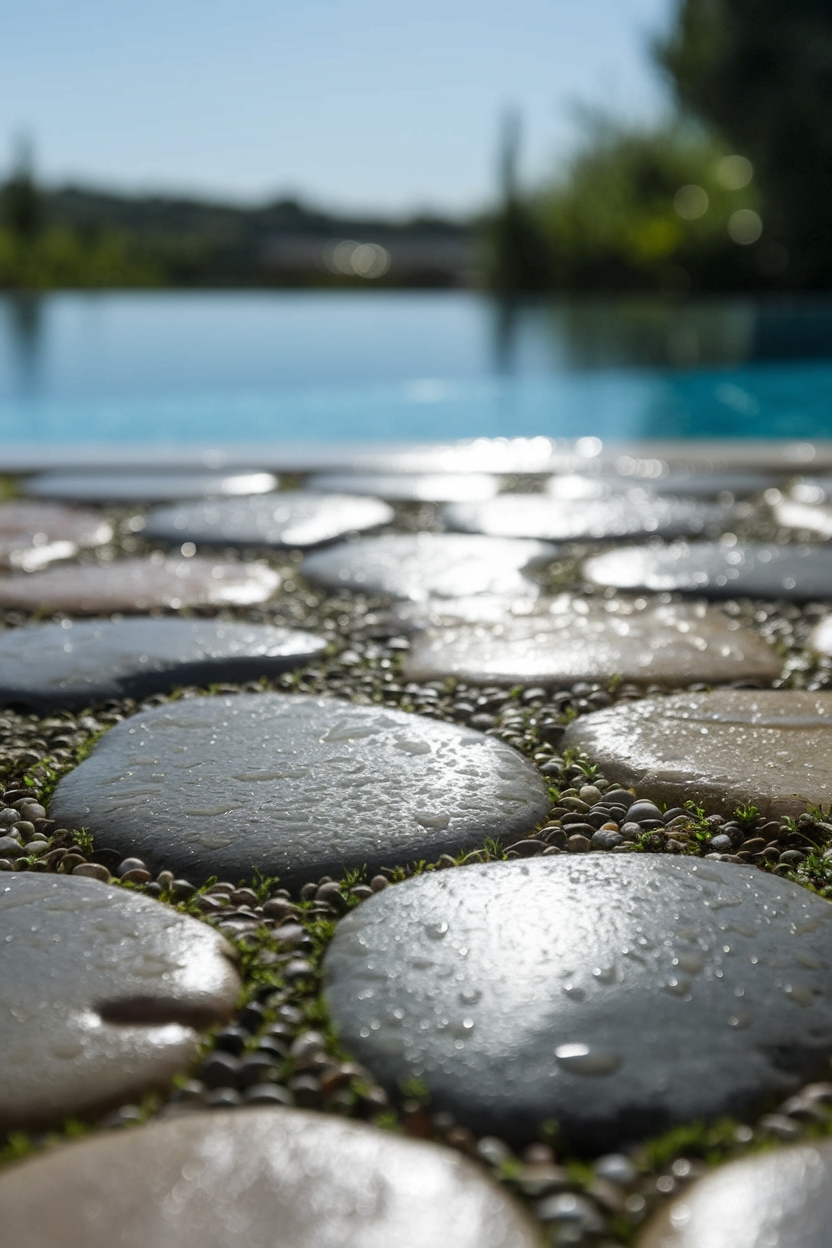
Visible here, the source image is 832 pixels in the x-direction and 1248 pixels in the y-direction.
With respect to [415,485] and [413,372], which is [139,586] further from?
[413,372]

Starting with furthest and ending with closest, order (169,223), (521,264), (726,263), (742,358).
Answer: (169,223) < (521,264) < (726,263) < (742,358)

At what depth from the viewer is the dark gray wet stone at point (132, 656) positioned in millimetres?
1800

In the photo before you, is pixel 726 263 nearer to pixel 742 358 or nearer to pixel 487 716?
pixel 742 358

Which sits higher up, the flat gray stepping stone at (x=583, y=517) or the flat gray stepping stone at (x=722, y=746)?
the flat gray stepping stone at (x=583, y=517)

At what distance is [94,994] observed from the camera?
989mm

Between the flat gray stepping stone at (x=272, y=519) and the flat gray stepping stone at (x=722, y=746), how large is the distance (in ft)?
4.25

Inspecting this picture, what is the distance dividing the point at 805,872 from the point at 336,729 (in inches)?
24.2

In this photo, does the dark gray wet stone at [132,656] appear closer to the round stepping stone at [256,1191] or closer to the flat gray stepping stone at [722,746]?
the flat gray stepping stone at [722,746]

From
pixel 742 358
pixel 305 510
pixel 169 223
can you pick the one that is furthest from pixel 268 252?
pixel 305 510

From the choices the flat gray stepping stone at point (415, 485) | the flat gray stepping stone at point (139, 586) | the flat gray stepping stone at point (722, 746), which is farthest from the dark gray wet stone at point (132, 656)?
the flat gray stepping stone at point (415, 485)

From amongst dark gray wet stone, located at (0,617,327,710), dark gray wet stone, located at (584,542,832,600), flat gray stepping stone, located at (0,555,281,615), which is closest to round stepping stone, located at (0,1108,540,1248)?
dark gray wet stone, located at (0,617,327,710)

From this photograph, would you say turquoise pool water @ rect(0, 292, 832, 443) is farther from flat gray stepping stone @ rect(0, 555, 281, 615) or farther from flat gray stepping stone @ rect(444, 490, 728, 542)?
flat gray stepping stone @ rect(0, 555, 281, 615)

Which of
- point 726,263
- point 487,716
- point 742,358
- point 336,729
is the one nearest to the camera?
point 336,729

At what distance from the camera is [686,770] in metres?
1.48
